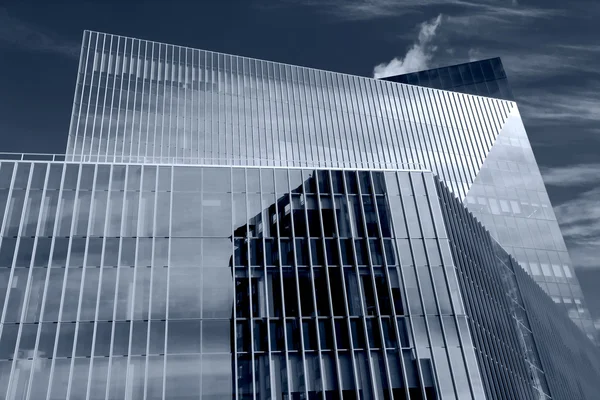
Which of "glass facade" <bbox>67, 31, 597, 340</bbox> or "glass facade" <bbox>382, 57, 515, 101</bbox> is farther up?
"glass facade" <bbox>382, 57, 515, 101</bbox>

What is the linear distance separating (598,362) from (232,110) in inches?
2487

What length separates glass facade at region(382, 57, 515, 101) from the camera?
104m

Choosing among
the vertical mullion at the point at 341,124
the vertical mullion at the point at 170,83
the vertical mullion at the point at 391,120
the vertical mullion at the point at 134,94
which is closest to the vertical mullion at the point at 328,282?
the vertical mullion at the point at 134,94

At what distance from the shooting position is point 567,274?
89688mm

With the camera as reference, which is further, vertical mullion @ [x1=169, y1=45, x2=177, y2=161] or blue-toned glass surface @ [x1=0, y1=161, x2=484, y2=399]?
vertical mullion @ [x1=169, y1=45, x2=177, y2=161]

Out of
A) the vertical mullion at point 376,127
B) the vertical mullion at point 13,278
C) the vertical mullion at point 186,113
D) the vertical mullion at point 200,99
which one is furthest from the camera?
the vertical mullion at point 376,127

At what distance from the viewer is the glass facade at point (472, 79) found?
342 feet

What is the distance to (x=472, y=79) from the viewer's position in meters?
106

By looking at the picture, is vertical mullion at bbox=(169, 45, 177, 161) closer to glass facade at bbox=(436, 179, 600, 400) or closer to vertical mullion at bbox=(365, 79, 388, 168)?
vertical mullion at bbox=(365, 79, 388, 168)

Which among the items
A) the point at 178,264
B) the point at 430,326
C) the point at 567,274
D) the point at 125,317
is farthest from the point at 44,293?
the point at 567,274

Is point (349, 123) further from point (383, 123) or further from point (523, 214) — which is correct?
point (523, 214)

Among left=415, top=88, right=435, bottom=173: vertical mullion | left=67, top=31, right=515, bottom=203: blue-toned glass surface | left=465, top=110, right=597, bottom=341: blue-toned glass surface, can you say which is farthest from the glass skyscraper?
left=465, top=110, right=597, bottom=341: blue-toned glass surface

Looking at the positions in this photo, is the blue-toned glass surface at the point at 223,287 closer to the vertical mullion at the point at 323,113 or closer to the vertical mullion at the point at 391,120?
the vertical mullion at the point at 323,113

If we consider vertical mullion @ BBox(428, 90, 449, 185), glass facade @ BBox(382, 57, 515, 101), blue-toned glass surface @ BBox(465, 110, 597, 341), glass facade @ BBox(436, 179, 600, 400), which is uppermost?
glass facade @ BBox(382, 57, 515, 101)
